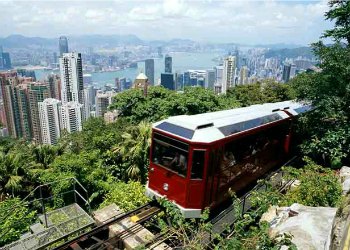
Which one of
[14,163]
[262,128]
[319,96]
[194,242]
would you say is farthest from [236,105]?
[194,242]

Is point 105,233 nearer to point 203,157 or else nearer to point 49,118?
point 203,157

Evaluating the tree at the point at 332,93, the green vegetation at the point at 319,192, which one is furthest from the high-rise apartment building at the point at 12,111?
the green vegetation at the point at 319,192

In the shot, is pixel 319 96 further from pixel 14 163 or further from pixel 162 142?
pixel 14 163

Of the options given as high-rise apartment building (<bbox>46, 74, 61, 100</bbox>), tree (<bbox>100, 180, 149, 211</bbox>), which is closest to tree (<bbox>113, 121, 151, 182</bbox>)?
tree (<bbox>100, 180, 149, 211</bbox>)

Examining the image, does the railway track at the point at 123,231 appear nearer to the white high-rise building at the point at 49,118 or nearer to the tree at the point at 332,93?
the tree at the point at 332,93

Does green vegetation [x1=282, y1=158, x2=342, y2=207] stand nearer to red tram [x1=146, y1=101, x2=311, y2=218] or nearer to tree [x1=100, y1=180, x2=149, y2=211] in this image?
red tram [x1=146, y1=101, x2=311, y2=218]

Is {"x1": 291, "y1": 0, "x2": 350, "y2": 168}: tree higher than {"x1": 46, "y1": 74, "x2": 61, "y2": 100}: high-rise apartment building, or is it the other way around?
{"x1": 291, "y1": 0, "x2": 350, "y2": 168}: tree
